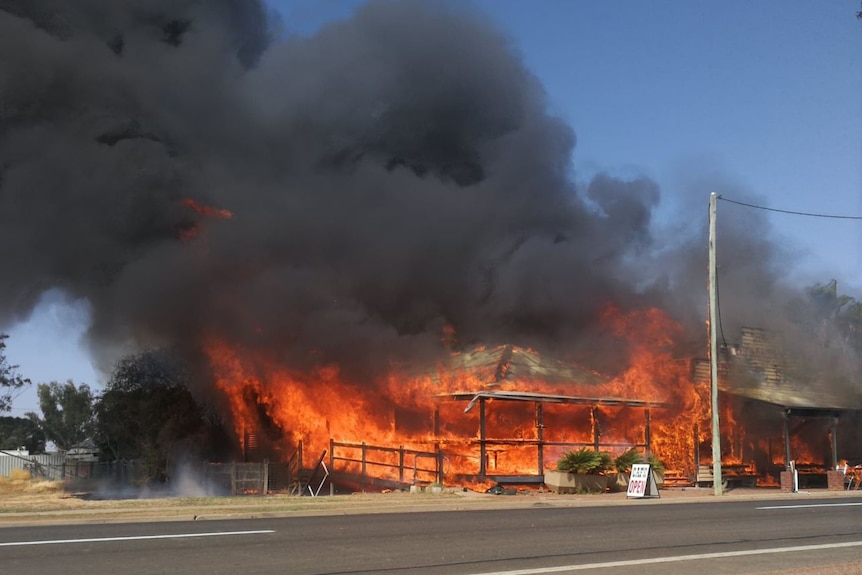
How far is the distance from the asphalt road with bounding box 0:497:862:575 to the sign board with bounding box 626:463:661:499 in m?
5.61

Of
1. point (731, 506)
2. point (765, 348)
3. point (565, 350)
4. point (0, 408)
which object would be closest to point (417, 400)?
point (565, 350)

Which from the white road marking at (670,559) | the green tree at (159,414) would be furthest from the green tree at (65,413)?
the white road marking at (670,559)

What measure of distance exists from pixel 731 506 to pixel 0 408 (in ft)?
164

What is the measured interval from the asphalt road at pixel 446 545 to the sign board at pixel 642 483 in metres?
5.61

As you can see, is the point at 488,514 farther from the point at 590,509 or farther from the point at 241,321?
the point at 241,321

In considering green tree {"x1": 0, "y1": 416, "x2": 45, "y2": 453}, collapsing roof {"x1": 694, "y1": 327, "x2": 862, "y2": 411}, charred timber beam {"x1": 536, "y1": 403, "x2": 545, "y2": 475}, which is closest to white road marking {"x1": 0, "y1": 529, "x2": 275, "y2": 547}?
charred timber beam {"x1": 536, "y1": 403, "x2": 545, "y2": 475}

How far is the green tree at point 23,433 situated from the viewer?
74.9 m

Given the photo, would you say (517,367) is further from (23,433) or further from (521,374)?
(23,433)

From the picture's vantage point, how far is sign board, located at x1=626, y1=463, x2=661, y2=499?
19.8 metres

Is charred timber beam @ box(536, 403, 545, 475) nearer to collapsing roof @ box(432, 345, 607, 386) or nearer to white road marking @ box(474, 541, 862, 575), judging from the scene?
collapsing roof @ box(432, 345, 607, 386)

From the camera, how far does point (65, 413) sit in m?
82.8

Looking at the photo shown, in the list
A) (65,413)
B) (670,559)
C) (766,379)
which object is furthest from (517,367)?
(65,413)

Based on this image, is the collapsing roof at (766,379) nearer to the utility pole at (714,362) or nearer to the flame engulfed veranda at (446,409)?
the flame engulfed veranda at (446,409)

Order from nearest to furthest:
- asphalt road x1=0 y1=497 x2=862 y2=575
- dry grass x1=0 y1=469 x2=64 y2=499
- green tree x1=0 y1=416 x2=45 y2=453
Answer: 1. asphalt road x1=0 y1=497 x2=862 y2=575
2. dry grass x1=0 y1=469 x2=64 y2=499
3. green tree x1=0 y1=416 x2=45 y2=453
